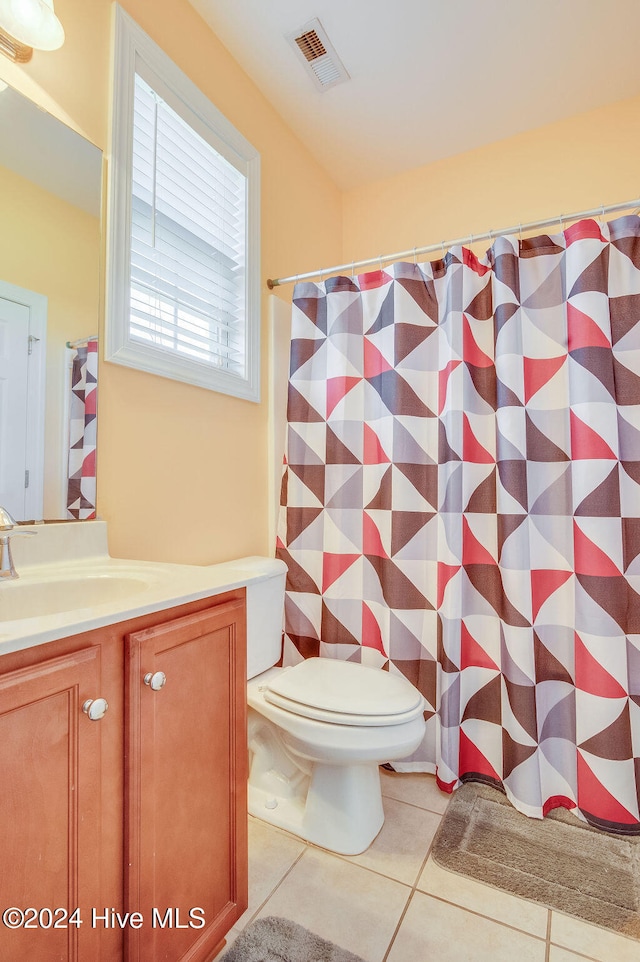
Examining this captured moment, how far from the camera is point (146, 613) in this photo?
0.80 metres

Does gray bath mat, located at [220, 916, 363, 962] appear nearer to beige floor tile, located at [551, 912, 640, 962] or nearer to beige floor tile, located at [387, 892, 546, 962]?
beige floor tile, located at [387, 892, 546, 962]

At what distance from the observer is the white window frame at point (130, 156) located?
4.04 feet

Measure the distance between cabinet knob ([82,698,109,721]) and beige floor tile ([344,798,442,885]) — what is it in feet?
3.22

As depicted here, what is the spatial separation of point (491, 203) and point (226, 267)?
1.27m

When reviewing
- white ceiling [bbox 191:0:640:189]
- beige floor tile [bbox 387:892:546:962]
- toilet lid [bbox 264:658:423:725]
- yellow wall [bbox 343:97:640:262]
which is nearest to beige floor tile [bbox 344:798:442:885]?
beige floor tile [bbox 387:892:546:962]

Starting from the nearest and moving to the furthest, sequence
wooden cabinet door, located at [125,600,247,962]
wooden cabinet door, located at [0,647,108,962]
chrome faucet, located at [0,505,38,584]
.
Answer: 1. wooden cabinet door, located at [0,647,108,962]
2. wooden cabinet door, located at [125,600,247,962]
3. chrome faucet, located at [0,505,38,584]

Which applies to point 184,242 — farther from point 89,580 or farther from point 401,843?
point 401,843

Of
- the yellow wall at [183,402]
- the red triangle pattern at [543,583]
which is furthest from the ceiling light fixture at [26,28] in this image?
the red triangle pattern at [543,583]

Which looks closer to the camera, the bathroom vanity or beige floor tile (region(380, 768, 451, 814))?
the bathroom vanity

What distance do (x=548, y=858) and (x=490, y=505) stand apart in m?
1.00

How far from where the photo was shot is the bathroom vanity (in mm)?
634

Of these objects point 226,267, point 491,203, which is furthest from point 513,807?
point 491,203

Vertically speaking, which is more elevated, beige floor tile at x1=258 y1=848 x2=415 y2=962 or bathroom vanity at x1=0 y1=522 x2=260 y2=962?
bathroom vanity at x1=0 y1=522 x2=260 y2=962

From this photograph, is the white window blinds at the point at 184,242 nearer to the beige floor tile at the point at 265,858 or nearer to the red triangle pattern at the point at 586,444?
the red triangle pattern at the point at 586,444
